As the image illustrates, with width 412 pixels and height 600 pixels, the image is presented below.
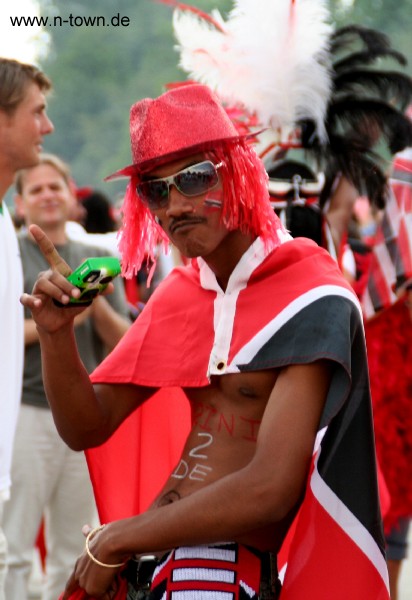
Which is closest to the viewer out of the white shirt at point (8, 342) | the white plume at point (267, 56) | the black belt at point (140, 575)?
the black belt at point (140, 575)

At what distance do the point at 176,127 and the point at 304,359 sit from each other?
689 millimetres

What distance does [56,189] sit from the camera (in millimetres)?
6059

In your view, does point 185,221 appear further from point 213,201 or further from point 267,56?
point 267,56

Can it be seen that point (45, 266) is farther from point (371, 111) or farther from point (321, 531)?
point (321, 531)

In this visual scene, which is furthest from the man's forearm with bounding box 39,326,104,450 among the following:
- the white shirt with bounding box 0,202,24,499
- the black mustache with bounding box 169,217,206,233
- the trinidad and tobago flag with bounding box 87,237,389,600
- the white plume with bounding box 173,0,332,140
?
the white plume with bounding box 173,0,332,140

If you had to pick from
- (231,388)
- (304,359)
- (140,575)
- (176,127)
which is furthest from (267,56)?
(140,575)

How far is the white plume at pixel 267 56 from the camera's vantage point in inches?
187

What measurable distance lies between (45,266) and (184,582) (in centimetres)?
291

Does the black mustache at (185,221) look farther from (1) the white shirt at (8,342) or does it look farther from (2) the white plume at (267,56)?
(2) the white plume at (267,56)

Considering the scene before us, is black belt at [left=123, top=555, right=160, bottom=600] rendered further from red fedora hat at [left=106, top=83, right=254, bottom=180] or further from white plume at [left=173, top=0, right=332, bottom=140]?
white plume at [left=173, top=0, right=332, bottom=140]

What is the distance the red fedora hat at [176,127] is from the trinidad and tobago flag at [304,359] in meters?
0.31

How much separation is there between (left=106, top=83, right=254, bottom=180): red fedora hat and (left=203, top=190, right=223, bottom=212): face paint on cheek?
12 centimetres

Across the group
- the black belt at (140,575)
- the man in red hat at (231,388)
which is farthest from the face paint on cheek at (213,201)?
the black belt at (140,575)

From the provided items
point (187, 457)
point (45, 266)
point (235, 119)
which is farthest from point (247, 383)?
point (45, 266)
